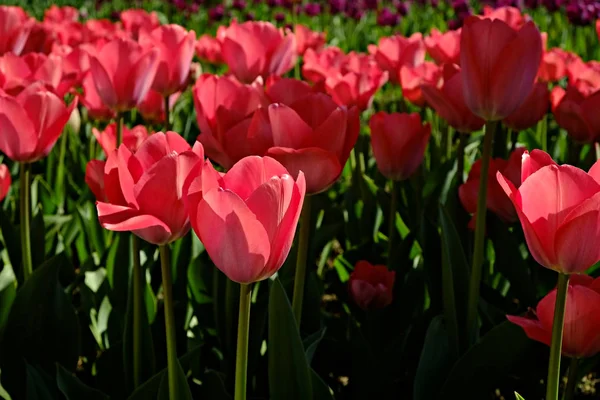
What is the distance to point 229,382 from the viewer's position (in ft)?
4.41

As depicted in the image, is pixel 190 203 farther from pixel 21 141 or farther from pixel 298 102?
pixel 21 141

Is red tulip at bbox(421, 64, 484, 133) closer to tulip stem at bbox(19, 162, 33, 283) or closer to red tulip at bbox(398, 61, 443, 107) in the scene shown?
red tulip at bbox(398, 61, 443, 107)

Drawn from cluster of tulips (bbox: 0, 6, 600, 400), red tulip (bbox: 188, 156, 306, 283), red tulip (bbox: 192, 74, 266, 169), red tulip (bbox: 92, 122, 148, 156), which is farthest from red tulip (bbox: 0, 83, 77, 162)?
red tulip (bbox: 188, 156, 306, 283)

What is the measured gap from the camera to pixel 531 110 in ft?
5.33

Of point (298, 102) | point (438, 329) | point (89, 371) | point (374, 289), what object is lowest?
point (89, 371)

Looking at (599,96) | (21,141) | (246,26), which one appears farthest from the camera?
(246,26)

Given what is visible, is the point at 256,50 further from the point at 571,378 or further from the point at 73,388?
the point at 571,378

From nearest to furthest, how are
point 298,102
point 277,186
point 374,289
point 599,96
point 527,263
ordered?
1. point 277,186
2. point 298,102
3. point 374,289
4. point 599,96
5. point 527,263

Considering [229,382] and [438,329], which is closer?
[438,329]

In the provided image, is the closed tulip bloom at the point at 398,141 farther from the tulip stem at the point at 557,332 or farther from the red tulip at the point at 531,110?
the tulip stem at the point at 557,332

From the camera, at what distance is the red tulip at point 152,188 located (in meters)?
0.75

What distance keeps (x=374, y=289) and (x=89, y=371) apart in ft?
1.98

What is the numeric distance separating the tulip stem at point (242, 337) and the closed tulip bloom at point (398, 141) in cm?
75

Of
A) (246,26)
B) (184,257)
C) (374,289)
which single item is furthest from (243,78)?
(374,289)
